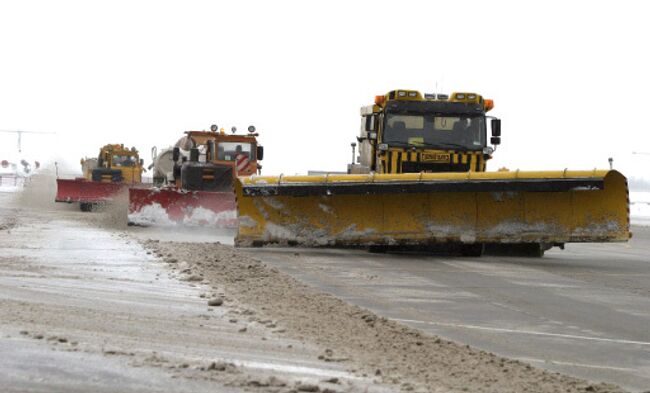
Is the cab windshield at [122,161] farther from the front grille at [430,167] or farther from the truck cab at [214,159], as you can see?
the front grille at [430,167]

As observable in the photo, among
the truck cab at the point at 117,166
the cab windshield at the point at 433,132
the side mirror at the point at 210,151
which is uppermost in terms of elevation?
the truck cab at the point at 117,166

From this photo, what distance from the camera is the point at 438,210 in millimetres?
15883

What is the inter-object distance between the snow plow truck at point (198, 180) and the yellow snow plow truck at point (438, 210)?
683 cm

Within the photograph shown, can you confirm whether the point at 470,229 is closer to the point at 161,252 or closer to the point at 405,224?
the point at 405,224

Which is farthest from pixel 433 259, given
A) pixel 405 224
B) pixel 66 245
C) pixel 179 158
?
pixel 179 158

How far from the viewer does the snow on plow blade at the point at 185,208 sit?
23.1m

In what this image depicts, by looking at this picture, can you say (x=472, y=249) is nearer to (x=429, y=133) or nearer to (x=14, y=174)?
(x=429, y=133)

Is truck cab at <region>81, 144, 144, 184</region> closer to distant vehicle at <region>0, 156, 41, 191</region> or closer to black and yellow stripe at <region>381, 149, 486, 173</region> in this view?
distant vehicle at <region>0, 156, 41, 191</region>

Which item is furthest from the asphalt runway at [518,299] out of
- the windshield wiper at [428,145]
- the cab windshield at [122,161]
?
the cab windshield at [122,161]

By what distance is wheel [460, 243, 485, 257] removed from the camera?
53.6 ft

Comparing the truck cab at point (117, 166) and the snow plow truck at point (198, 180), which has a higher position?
the truck cab at point (117, 166)

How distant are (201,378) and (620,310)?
18.1 feet

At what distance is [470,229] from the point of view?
15805 mm

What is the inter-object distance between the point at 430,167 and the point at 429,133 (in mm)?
529
